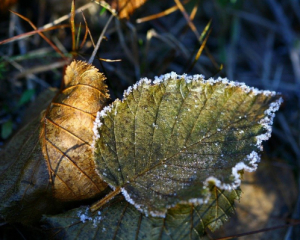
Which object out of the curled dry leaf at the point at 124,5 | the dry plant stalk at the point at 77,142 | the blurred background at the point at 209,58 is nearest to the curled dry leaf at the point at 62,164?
the dry plant stalk at the point at 77,142

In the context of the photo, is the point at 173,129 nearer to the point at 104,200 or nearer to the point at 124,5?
the point at 104,200

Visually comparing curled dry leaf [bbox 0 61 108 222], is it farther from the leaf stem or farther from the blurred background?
the blurred background

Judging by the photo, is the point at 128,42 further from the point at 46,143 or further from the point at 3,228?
the point at 3,228

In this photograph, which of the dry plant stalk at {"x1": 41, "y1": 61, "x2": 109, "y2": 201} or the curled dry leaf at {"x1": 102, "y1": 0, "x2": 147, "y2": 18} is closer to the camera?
the dry plant stalk at {"x1": 41, "y1": 61, "x2": 109, "y2": 201}

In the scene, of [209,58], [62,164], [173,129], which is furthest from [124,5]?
[62,164]

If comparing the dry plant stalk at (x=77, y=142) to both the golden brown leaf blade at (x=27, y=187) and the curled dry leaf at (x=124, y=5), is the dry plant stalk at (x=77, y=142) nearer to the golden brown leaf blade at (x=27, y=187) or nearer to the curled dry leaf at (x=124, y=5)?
the golden brown leaf blade at (x=27, y=187)

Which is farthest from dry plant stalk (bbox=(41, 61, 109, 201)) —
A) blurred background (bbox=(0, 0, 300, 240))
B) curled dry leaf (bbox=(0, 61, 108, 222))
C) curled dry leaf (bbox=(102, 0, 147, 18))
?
curled dry leaf (bbox=(102, 0, 147, 18))
